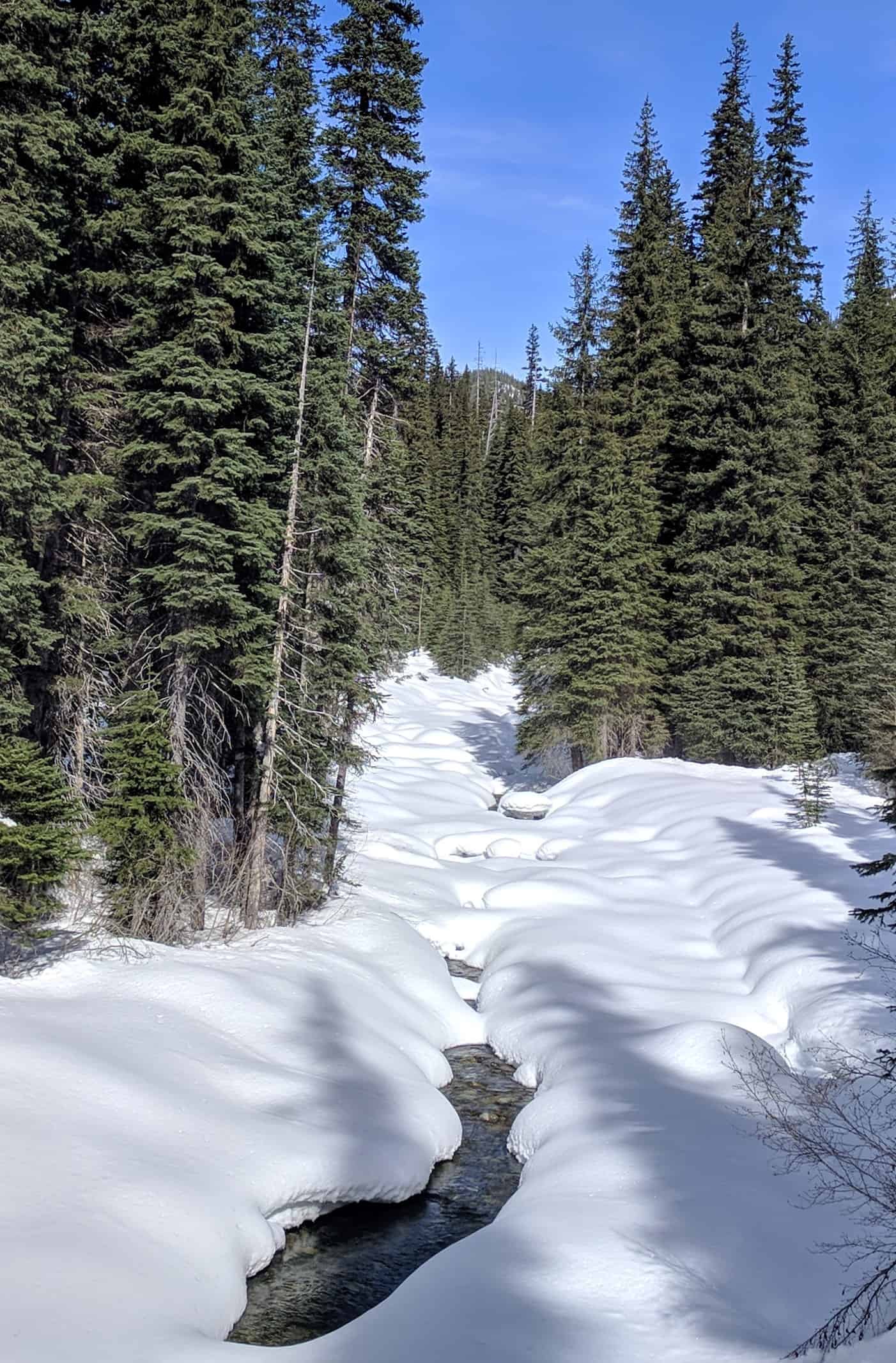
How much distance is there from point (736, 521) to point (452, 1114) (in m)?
20.7

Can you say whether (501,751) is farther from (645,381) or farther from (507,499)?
(507,499)

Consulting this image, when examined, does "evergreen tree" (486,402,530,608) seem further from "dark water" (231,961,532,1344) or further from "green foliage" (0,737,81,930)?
"green foliage" (0,737,81,930)

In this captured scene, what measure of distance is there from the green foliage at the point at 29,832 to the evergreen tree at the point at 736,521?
65.4 ft

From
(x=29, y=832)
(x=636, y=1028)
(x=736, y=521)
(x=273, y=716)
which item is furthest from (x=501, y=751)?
(x=29, y=832)

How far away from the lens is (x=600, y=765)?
27.1 m

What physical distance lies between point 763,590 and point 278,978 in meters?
20.0

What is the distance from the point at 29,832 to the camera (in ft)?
30.6

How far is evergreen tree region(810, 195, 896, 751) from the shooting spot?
87.6 feet

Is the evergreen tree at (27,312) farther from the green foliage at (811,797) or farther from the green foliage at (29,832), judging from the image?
the green foliage at (811,797)

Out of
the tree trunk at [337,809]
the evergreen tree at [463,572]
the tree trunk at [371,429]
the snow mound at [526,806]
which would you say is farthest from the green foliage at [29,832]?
the evergreen tree at [463,572]

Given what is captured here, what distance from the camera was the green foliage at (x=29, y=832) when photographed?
9.27 metres

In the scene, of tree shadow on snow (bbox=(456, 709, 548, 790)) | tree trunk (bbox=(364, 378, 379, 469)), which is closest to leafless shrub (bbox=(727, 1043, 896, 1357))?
tree trunk (bbox=(364, 378, 379, 469))

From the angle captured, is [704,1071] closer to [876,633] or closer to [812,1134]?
[812,1134]

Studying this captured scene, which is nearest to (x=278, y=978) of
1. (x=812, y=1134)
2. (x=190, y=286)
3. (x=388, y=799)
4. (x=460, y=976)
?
(x=460, y=976)
